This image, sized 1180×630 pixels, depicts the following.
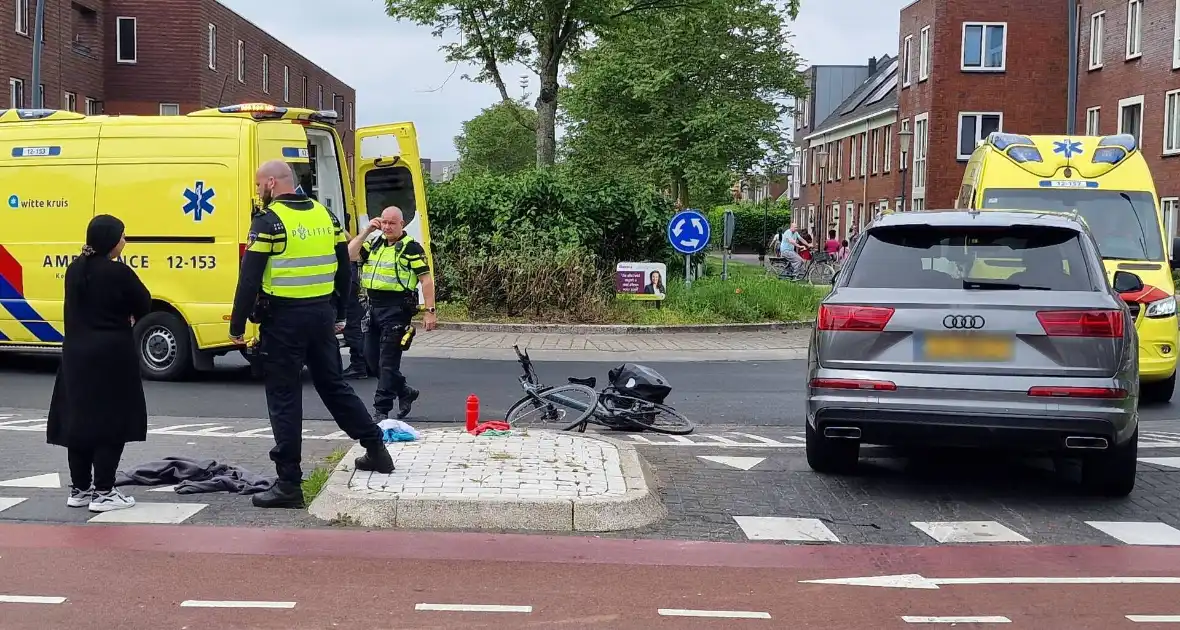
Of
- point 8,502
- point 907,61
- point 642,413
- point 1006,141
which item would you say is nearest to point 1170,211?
point 907,61

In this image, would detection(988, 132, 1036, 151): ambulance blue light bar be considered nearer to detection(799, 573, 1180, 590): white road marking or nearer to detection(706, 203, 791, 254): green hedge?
detection(799, 573, 1180, 590): white road marking

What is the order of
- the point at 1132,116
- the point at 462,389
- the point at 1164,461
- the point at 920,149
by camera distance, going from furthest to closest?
1. the point at 920,149
2. the point at 1132,116
3. the point at 462,389
4. the point at 1164,461

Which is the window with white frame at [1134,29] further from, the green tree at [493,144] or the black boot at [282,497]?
the green tree at [493,144]

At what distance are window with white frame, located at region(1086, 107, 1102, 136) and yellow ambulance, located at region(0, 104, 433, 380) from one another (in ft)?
99.1

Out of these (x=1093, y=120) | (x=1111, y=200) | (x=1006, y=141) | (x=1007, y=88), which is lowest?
(x=1111, y=200)

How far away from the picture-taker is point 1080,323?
639cm

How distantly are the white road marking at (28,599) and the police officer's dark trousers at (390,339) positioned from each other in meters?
4.34

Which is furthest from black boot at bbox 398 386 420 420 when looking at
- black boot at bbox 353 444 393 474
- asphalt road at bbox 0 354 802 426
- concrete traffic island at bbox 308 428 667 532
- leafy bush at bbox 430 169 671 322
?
leafy bush at bbox 430 169 671 322

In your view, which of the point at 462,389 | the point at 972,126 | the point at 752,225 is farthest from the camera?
the point at 752,225

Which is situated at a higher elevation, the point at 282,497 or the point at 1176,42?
the point at 1176,42

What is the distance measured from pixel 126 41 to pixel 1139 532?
38667 millimetres

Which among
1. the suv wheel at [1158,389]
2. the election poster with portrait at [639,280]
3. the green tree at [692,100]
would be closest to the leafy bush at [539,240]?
the election poster with portrait at [639,280]

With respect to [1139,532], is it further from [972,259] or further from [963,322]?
[972,259]

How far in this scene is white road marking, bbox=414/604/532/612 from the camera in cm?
482
